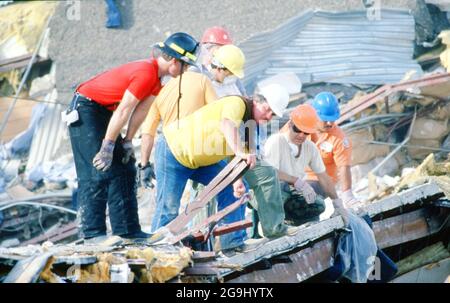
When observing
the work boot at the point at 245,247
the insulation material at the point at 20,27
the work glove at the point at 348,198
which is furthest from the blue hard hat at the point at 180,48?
the insulation material at the point at 20,27

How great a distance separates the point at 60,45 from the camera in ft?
55.6

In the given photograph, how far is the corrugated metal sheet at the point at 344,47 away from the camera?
1585cm

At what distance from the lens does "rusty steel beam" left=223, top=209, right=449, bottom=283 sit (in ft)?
28.5

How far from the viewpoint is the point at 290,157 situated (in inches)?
370

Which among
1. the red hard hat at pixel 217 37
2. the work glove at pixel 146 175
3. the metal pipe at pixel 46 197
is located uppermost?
the red hard hat at pixel 217 37

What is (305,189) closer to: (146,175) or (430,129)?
(146,175)

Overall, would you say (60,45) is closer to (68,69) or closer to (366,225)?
(68,69)

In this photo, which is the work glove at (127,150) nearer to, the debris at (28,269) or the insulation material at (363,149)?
the debris at (28,269)

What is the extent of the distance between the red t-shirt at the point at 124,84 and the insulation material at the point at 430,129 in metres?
6.30

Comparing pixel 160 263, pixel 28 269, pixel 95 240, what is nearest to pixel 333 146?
pixel 95 240

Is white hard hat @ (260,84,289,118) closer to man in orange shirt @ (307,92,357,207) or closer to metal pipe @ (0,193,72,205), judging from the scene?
man in orange shirt @ (307,92,357,207)

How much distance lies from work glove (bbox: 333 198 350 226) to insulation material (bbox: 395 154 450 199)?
67.7 inches

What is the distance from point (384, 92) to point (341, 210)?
16.9ft
